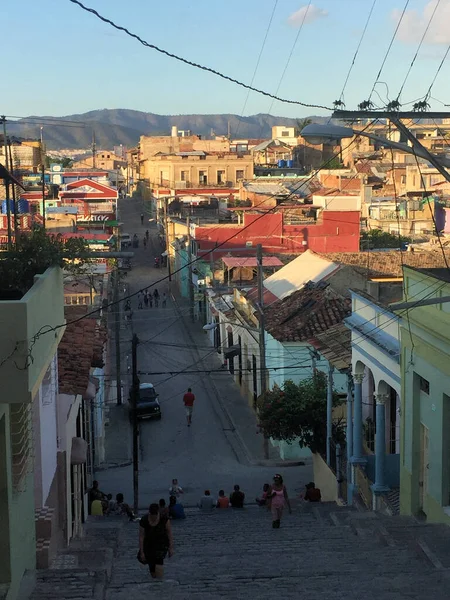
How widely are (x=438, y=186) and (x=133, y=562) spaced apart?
161 feet

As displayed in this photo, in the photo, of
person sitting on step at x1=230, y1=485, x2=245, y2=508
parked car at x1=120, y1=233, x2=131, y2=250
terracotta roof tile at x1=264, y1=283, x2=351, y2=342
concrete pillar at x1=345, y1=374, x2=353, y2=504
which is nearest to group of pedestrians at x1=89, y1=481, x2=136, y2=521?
person sitting on step at x1=230, y1=485, x2=245, y2=508

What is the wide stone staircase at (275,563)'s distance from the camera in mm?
8984

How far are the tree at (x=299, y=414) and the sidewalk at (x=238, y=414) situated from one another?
257cm

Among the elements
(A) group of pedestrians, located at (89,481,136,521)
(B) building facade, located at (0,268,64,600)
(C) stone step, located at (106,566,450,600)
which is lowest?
(A) group of pedestrians, located at (89,481,136,521)

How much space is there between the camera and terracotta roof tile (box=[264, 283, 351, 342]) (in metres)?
24.1

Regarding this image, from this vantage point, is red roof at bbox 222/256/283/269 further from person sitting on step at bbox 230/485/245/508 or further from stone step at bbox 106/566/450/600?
stone step at bbox 106/566/450/600

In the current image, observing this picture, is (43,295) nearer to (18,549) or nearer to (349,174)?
(18,549)

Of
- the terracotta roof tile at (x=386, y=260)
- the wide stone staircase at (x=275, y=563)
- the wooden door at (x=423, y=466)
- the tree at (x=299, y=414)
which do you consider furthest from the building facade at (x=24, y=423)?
the terracotta roof tile at (x=386, y=260)

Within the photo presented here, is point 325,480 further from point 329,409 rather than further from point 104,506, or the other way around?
point 104,506

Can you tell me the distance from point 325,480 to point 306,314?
6703mm

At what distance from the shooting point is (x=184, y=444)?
25.1 meters

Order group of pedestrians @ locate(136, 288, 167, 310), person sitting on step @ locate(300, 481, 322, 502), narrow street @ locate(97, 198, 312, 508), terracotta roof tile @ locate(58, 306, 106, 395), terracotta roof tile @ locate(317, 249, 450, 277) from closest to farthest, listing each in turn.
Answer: terracotta roof tile @ locate(58, 306, 106, 395), person sitting on step @ locate(300, 481, 322, 502), narrow street @ locate(97, 198, 312, 508), terracotta roof tile @ locate(317, 249, 450, 277), group of pedestrians @ locate(136, 288, 167, 310)

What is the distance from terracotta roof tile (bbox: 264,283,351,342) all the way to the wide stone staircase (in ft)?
31.4

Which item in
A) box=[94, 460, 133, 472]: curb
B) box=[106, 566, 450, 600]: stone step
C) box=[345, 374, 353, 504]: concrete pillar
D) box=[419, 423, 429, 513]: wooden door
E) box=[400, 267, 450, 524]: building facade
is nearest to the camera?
box=[106, 566, 450, 600]: stone step
